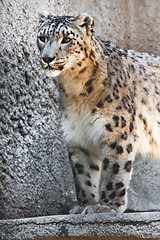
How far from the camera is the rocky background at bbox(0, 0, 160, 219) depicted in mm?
3420

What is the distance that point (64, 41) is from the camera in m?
3.01

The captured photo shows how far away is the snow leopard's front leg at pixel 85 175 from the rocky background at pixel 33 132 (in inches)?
14.9

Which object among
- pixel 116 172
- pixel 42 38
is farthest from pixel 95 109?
pixel 42 38

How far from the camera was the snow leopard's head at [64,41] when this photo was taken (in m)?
2.94

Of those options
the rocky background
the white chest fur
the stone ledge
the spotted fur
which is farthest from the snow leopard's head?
the stone ledge

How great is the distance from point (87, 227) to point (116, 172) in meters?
0.53

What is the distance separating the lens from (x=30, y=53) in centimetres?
366

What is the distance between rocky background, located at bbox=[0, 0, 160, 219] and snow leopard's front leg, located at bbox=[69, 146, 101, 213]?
0.38 metres

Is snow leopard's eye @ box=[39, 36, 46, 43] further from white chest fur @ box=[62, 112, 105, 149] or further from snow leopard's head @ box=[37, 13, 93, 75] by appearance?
white chest fur @ box=[62, 112, 105, 149]

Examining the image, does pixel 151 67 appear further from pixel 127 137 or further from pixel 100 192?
pixel 100 192

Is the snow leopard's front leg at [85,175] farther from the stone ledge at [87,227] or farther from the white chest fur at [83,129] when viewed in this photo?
the stone ledge at [87,227]

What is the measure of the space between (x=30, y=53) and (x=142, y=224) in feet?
5.20

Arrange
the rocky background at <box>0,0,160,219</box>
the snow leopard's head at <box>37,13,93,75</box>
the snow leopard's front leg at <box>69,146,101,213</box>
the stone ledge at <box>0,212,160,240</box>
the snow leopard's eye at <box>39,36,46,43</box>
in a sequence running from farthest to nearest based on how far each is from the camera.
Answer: the rocky background at <box>0,0,160,219</box> < the snow leopard's front leg at <box>69,146,101,213</box> < the snow leopard's eye at <box>39,36,46,43</box> < the snow leopard's head at <box>37,13,93,75</box> < the stone ledge at <box>0,212,160,240</box>

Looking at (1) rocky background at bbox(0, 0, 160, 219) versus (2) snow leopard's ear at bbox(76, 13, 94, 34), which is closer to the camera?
(2) snow leopard's ear at bbox(76, 13, 94, 34)
